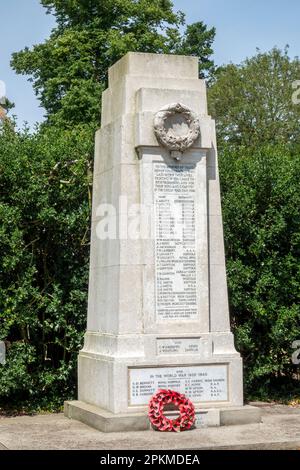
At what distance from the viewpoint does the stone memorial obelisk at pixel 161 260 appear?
36.4 ft

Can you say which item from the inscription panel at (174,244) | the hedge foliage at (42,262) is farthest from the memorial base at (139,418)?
the hedge foliage at (42,262)

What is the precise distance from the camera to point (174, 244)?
11406mm

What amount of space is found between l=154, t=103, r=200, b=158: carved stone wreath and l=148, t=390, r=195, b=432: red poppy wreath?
3293mm

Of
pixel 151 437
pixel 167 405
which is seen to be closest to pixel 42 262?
pixel 167 405

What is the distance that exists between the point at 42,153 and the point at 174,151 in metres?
3.19

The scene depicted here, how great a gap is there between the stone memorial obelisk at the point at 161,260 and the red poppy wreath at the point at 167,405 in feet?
0.63

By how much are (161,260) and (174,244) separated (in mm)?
294

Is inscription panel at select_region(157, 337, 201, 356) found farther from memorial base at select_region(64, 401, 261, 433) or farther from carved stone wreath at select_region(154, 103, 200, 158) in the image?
carved stone wreath at select_region(154, 103, 200, 158)

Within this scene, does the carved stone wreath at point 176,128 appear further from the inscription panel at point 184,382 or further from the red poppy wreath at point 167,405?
the red poppy wreath at point 167,405

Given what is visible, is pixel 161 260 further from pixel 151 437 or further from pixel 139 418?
pixel 151 437
